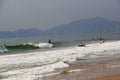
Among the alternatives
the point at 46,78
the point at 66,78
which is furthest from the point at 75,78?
the point at 46,78

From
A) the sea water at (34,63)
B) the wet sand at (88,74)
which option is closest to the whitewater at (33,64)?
the sea water at (34,63)

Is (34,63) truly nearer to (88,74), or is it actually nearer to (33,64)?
(33,64)

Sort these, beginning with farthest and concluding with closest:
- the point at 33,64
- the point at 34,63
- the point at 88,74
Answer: the point at 34,63
the point at 33,64
the point at 88,74

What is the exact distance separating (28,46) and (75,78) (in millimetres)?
55704

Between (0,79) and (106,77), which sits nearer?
(106,77)

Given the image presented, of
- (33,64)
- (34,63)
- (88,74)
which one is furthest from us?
(34,63)

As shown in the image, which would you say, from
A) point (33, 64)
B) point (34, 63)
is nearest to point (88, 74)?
point (33, 64)

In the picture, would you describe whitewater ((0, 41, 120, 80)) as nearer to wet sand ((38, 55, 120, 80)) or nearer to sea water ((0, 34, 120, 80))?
sea water ((0, 34, 120, 80))

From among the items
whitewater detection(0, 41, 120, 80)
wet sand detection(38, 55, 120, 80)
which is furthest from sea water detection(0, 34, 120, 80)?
wet sand detection(38, 55, 120, 80)

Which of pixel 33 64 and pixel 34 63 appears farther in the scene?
pixel 34 63

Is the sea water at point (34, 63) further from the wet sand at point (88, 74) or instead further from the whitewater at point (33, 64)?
the wet sand at point (88, 74)

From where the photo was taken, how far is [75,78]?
611 inches

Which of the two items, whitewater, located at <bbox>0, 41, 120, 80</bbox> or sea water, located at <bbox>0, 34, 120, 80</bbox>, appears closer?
whitewater, located at <bbox>0, 41, 120, 80</bbox>

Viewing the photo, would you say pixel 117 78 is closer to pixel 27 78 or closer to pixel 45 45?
pixel 27 78
